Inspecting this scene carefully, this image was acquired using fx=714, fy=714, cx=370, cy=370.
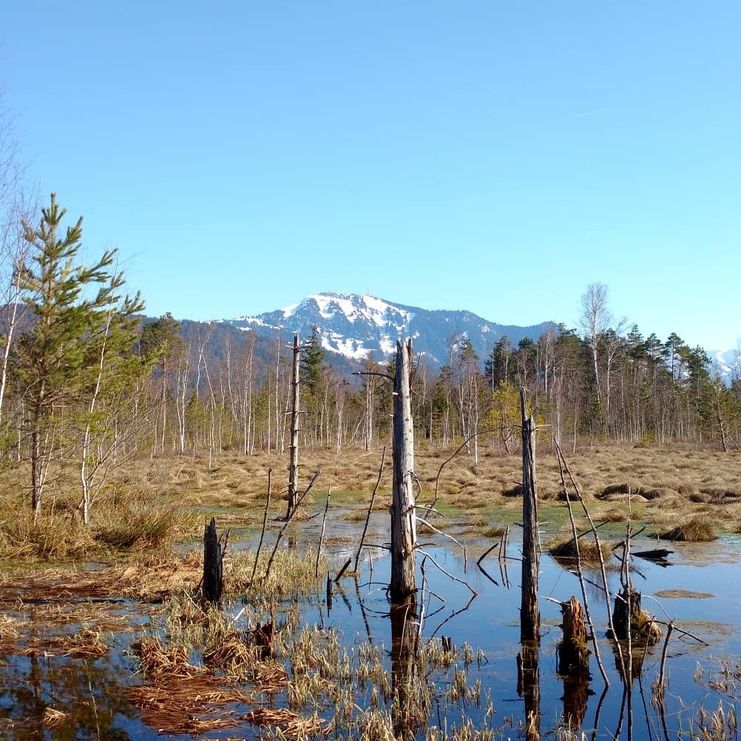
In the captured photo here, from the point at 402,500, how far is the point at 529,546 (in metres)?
2.70

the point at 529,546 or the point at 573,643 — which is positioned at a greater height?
the point at 529,546

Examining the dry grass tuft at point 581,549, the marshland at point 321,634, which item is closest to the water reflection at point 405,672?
the marshland at point 321,634

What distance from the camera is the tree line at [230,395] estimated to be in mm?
14984

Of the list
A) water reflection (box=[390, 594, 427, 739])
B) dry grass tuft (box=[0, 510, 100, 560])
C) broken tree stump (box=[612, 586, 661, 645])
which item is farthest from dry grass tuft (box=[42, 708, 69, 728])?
dry grass tuft (box=[0, 510, 100, 560])

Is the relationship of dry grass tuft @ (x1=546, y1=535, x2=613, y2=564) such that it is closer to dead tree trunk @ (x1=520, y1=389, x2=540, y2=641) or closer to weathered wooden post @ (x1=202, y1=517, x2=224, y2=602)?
dead tree trunk @ (x1=520, y1=389, x2=540, y2=641)

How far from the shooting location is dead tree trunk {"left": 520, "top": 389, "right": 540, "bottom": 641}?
884 centimetres

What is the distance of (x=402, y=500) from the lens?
11078 millimetres

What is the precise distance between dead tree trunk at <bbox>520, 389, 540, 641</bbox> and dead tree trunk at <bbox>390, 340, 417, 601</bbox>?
2.23 metres

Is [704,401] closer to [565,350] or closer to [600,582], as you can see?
[565,350]

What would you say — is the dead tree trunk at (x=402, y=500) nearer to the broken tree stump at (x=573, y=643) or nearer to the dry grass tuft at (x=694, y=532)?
the broken tree stump at (x=573, y=643)

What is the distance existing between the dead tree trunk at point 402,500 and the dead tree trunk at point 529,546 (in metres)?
2.23

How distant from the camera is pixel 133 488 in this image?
18453 millimetres

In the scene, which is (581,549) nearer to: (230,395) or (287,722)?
(287,722)

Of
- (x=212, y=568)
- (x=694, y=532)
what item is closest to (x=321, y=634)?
(x=212, y=568)
